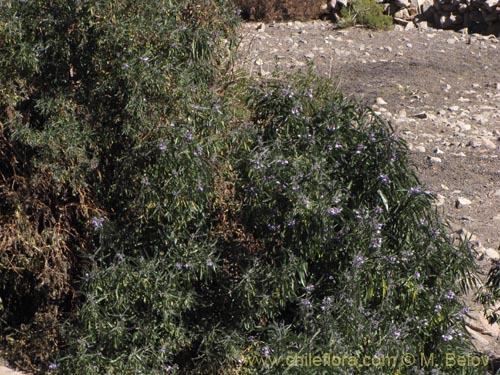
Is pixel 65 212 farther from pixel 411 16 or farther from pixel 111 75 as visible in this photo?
pixel 411 16

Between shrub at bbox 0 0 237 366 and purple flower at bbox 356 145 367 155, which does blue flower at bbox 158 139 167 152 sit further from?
purple flower at bbox 356 145 367 155

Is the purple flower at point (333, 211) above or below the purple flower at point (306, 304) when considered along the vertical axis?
above

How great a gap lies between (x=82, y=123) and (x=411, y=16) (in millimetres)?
8724

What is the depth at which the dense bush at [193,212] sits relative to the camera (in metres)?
3.99

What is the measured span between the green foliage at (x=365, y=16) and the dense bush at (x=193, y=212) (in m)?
7.38

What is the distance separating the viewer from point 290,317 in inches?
172

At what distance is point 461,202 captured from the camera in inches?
257

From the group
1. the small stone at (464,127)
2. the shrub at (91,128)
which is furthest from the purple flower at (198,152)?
the small stone at (464,127)

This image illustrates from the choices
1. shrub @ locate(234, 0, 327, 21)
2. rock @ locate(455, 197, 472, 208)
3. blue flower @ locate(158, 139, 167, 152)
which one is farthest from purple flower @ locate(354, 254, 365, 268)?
shrub @ locate(234, 0, 327, 21)

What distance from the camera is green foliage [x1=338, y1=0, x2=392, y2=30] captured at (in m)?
11.7

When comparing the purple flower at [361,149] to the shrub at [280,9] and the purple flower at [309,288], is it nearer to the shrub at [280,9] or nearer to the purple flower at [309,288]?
the purple flower at [309,288]

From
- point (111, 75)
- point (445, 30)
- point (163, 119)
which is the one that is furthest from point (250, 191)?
point (445, 30)

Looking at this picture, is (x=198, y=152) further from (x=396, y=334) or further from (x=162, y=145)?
(x=396, y=334)

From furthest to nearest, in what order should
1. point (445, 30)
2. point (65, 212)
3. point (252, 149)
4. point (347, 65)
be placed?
point (445, 30)
point (347, 65)
point (65, 212)
point (252, 149)
